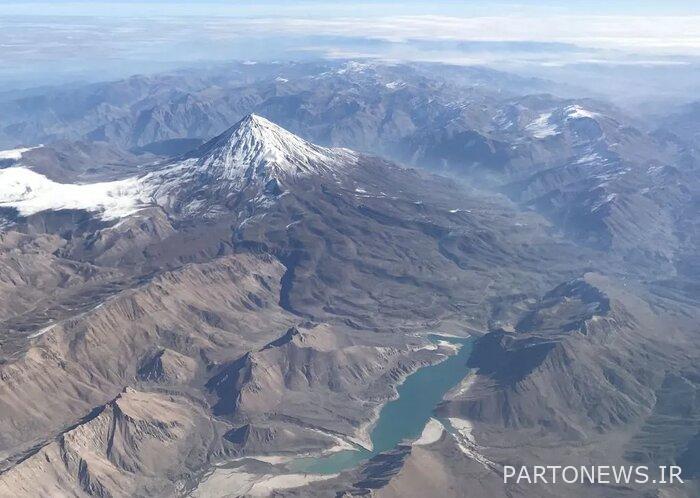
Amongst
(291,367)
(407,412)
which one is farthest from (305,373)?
(407,412)

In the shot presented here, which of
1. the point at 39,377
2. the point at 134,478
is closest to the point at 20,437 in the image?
the point at 39,377

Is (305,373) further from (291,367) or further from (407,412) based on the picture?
(407,412)

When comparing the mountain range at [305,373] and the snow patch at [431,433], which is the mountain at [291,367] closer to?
the mountain range at [305,373]

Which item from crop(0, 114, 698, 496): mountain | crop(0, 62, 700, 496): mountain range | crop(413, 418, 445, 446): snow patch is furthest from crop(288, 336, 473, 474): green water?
crop(0, 114, 698, 496): mountain

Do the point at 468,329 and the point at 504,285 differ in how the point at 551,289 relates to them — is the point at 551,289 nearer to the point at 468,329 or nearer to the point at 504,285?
the point at 504,285

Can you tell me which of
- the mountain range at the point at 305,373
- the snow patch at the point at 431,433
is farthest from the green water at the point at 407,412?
the mountain range at the point at 305,373

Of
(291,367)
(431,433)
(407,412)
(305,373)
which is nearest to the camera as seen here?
(431,433)

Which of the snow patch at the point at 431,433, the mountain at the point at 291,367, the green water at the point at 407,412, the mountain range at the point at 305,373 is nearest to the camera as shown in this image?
→ the mountain range at the point at 305,373

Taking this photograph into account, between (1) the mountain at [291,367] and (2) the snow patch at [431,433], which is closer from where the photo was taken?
(1) the mountain at [291,367]
